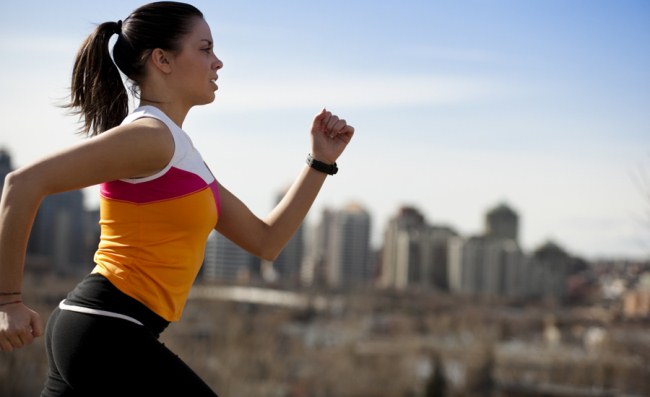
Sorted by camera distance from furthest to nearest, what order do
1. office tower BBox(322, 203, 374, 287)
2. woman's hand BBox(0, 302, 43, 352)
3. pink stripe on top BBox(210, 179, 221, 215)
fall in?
office tower BBox(322, 203, 374, 287)
pink stripe on top BBox(210, 179, 221, 215)
woman's hand BBox(0, 302, 43, 352)

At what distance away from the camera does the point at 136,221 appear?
1.23 metres

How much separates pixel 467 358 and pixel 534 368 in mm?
2818

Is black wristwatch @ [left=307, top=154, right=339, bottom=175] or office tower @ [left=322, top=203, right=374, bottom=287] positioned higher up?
office tower @ [left=322, top=203, right=374, bottom=287]

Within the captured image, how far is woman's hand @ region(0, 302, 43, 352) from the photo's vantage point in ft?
3.64

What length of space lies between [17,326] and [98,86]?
436 mm

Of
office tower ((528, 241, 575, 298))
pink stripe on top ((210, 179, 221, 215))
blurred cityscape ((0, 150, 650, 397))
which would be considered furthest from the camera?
office tower ((528, 241, 575, 298))

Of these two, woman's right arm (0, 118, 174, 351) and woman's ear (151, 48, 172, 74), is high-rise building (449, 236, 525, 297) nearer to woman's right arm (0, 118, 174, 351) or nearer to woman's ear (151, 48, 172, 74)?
woman's ear (151, 48, 172, 74)

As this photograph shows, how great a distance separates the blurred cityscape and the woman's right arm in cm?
931

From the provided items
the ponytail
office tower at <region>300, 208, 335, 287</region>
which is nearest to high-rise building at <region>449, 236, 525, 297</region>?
office tower at <region>300, 208, 335, 287</region>

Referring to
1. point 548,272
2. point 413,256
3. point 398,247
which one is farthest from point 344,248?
point 548,272

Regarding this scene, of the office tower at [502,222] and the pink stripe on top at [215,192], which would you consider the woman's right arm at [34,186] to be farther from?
the office tower at [502,222]

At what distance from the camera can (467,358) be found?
2503cm

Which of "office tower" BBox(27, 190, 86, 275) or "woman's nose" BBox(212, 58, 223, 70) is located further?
"office tower" BBox(27, 190, 86, 275)

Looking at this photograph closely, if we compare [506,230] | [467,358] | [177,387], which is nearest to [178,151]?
[177,387]
